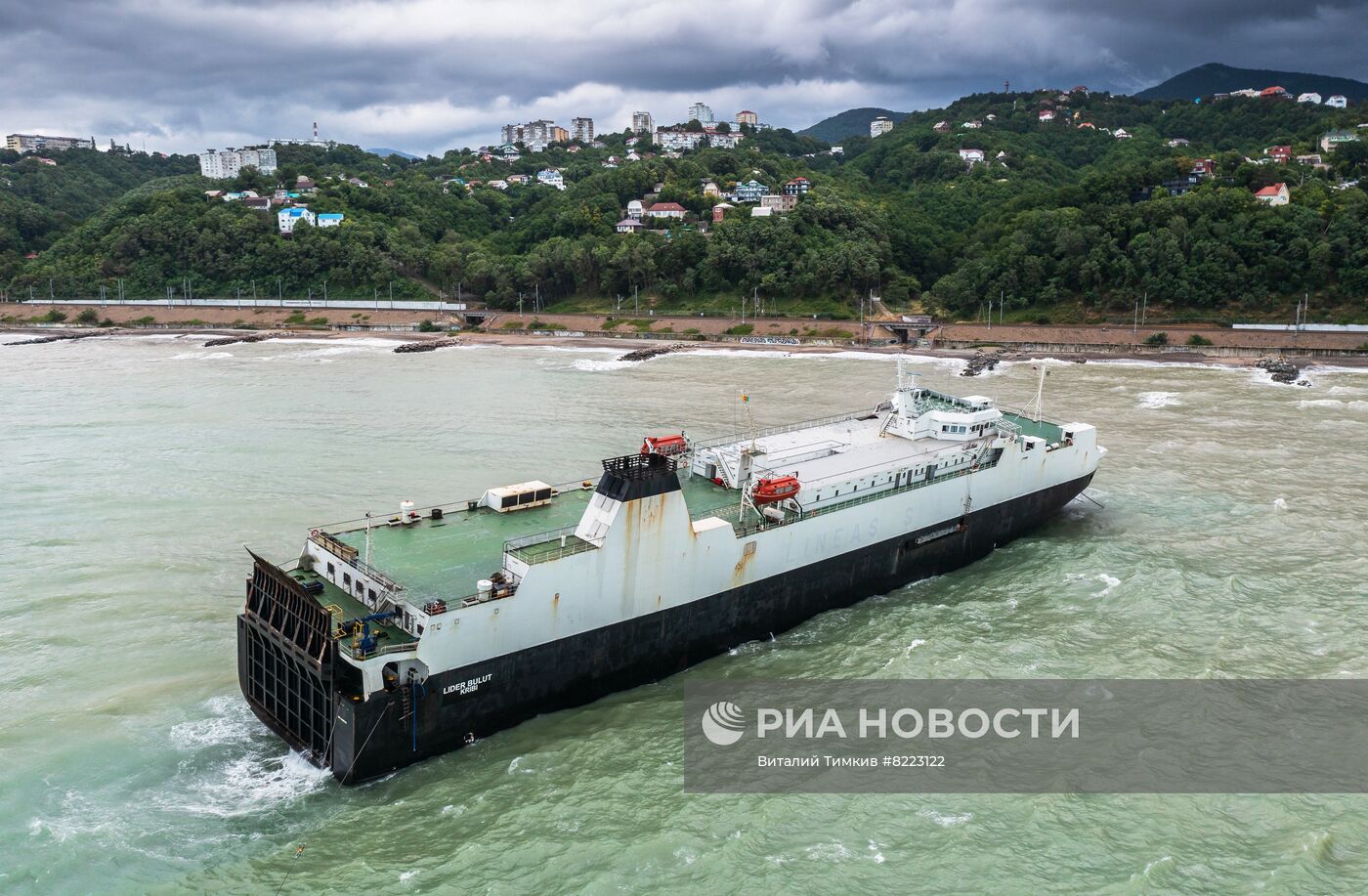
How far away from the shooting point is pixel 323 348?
9094 centimetres

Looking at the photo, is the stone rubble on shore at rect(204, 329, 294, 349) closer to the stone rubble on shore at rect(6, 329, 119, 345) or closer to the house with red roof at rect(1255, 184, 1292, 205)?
the stone rubble on shore at rect(6, 329, 119, 345)

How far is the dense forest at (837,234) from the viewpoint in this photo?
86.8 m

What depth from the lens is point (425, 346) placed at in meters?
89.8

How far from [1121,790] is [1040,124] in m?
195

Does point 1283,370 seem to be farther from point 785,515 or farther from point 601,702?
point 601,702

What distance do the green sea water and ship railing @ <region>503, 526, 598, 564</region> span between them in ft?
12.3

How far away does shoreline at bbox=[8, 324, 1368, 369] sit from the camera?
74375mm

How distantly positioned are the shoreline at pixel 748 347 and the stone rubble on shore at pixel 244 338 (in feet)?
0.98

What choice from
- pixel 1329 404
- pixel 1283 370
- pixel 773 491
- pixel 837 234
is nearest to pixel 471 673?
pixel 773 491

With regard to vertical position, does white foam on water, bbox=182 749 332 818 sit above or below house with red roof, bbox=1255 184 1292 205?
below

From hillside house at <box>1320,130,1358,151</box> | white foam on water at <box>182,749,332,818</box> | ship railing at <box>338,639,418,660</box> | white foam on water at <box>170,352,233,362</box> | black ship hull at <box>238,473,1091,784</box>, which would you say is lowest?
white foam on water at <box>182,749,332,818</box>

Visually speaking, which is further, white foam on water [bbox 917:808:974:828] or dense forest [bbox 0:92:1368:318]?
dense forest [bbox 0:92:1368:318]

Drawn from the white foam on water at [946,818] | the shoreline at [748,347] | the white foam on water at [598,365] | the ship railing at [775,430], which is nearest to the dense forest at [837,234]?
the shoreline at [748,347]

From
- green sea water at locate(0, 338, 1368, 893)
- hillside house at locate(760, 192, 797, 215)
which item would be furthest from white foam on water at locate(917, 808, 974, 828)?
hillside house at locate(760, 192, 797, 215)
